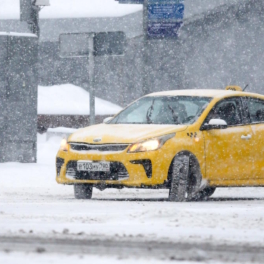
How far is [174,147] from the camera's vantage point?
1168cm

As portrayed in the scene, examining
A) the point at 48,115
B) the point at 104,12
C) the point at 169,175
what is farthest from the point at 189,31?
the point at 169,175

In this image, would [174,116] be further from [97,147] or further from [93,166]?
[93,166]

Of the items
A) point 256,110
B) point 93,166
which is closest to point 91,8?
point 256,110

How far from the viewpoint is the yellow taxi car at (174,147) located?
11.6 m

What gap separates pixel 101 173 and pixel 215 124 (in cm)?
153

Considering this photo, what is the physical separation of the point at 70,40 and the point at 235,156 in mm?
4625

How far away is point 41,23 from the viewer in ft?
95.9

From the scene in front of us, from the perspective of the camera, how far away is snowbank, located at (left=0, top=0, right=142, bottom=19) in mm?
29406

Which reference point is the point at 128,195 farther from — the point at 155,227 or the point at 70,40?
the point at 155,227

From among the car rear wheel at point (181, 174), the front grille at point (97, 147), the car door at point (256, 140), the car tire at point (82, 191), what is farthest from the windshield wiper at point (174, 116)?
the car tire at point (82, 191)

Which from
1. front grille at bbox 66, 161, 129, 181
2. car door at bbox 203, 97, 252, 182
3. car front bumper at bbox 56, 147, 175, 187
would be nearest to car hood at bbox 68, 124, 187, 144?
car front bumper at bbox 56, 147, 175, 187

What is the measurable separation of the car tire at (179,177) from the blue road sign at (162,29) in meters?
8.59

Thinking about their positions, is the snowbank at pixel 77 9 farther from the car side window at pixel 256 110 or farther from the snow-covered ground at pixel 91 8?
the car side window at pixel 256 110

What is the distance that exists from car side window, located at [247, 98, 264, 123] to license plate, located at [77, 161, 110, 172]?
2.44 meters
